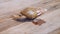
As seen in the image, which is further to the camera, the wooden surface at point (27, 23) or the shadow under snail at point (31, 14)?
the shadow under snail at point (31, 14)

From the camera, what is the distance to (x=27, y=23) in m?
1.20

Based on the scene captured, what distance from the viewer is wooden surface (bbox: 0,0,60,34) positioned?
1.11 metres

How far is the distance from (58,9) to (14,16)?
0.46m

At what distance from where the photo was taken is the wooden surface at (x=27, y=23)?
111 centimetres

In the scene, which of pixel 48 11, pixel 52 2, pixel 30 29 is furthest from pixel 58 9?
pixel 30 29

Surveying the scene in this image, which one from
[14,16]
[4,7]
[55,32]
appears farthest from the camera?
[4,7]

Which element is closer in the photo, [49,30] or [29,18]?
[49,30]

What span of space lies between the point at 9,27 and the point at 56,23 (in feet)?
1.26

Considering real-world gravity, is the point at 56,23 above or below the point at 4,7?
below

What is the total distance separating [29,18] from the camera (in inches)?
49.1

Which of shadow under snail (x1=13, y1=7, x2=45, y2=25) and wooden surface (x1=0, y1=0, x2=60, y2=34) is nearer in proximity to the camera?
wooden surface (x1=0, y1=0, x2=60, y2=34)

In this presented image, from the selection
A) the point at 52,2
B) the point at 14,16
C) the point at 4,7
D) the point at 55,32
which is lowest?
the point at 55,32

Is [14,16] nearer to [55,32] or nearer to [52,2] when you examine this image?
[55,32]

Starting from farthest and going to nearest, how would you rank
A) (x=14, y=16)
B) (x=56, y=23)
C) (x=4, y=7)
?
(x=4, y=7), (x=14, y=16), (x=56, y=23)
